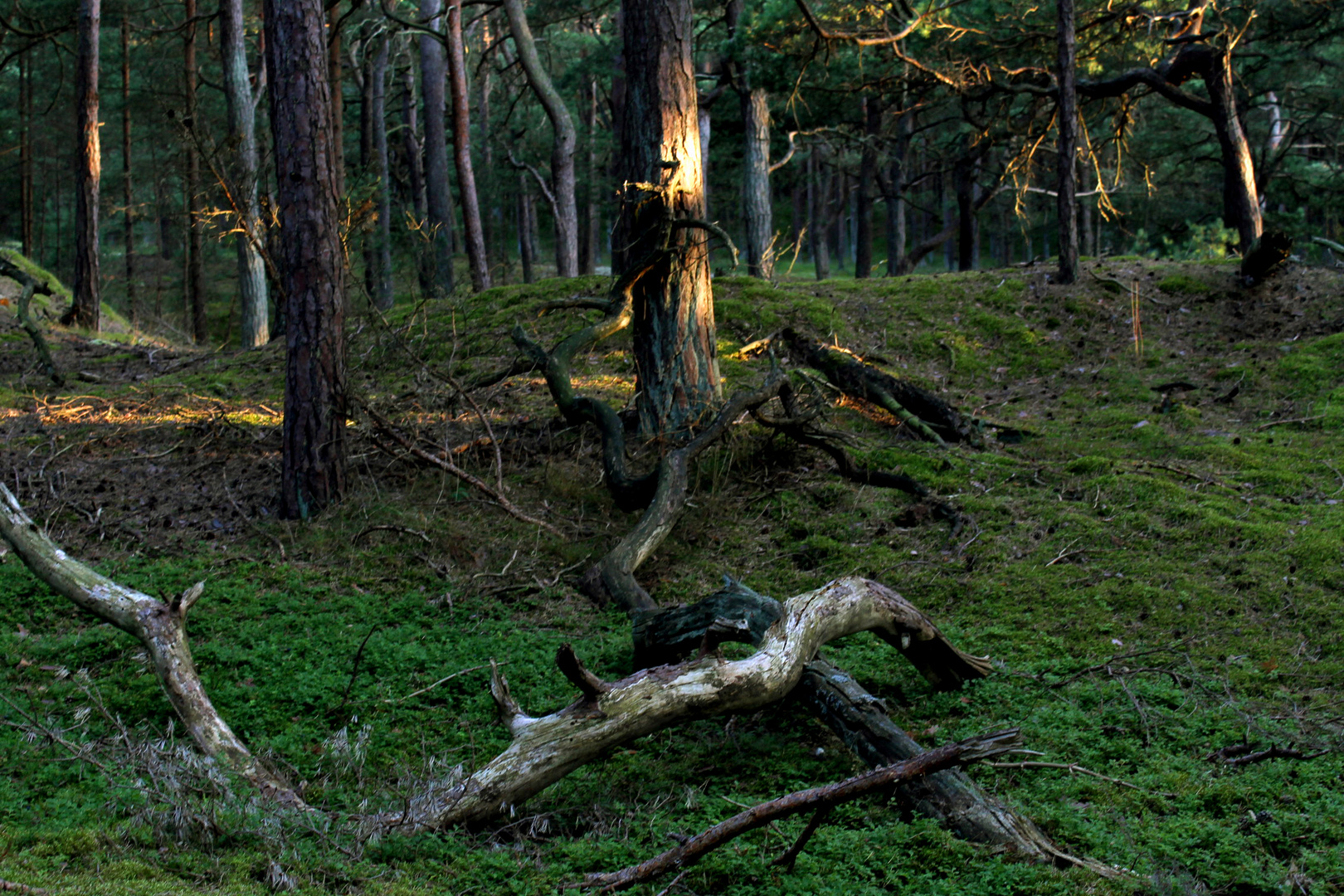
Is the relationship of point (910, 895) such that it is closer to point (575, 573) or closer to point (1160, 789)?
point (1160, 789)

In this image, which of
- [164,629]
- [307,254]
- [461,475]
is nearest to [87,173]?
[307,254]

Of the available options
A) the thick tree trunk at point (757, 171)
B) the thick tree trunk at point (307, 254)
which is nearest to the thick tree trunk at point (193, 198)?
the thick tree trunk at point (307, 254)

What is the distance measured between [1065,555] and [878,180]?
15.7 meters

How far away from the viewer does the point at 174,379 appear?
39.2 ft

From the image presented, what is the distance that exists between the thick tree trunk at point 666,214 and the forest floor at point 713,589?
0.83 m

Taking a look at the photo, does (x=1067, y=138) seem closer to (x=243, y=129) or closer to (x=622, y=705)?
(x=622, y=705)

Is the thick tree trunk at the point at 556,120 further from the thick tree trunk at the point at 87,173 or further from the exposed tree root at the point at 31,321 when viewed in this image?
the thick tree trunk at the point at 87,173

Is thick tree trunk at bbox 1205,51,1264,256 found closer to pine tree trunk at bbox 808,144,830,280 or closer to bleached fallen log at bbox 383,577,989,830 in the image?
pine tree trunk at bbox 808,144,830,280

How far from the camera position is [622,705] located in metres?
3.99

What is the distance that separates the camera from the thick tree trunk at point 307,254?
7477 millimetres

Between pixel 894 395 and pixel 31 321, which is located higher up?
pixel 31 321

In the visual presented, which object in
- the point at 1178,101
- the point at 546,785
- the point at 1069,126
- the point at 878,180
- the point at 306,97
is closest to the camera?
the point at 546,785

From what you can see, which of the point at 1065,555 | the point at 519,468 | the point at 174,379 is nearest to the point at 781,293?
the point at 519,468

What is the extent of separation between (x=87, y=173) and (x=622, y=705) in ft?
55.4
